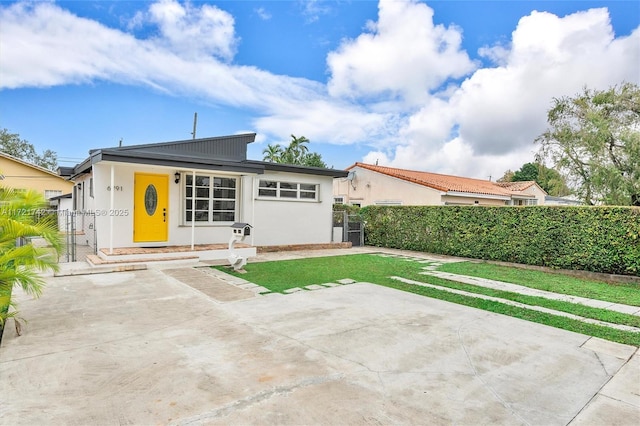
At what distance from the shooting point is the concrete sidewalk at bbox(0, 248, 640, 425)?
280 centimetres

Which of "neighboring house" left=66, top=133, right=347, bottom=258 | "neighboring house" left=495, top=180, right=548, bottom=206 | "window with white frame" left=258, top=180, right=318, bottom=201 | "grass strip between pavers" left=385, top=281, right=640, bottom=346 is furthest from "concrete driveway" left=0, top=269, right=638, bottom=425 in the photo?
"neighboring house" left=495, top=180, right=548, bottom=206

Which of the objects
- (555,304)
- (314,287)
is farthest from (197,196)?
(555,304)

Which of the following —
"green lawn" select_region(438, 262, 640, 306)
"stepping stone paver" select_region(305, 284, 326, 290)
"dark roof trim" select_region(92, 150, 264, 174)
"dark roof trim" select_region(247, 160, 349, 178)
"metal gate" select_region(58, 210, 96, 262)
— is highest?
"dark roof trim" select_region(247, 160, 349, 178)

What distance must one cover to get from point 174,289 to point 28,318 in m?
2.34

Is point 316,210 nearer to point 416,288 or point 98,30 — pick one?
point 416,288

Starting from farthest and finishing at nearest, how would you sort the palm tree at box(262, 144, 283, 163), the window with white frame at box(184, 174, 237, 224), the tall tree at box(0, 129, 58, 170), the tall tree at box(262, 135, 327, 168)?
1. the tall tree at box(0, 129, 58, 170)
2. the palm tree at box(262, 144, 283, 163)
3. the tall tree at box(262, 135, 327, 168)
4. the window with white frame at box(184, 174, 237, 224)

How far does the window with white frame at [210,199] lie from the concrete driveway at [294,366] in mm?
5581

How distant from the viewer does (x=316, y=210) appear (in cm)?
1468

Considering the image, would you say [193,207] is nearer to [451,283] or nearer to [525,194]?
[451,283]

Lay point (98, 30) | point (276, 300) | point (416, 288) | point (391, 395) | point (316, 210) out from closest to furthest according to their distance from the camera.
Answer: point (391, 395) → point (276, 300) → point (416, 288) → point (98, 30) → point (316, 210)

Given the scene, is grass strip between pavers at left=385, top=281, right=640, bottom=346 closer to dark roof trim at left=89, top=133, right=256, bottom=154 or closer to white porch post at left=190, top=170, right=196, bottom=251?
white porch post at left=190, top=170, right=196, bottom=251

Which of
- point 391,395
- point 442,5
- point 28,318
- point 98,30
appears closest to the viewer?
point 391,395

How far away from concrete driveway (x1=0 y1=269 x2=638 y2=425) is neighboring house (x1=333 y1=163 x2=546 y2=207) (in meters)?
13.9

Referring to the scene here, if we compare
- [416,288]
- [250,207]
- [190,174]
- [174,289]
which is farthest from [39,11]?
[416,288]
